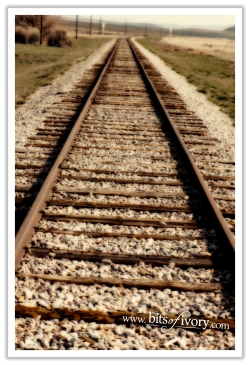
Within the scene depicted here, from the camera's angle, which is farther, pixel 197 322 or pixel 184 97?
pixel 184 97

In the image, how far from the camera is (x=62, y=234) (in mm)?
3586

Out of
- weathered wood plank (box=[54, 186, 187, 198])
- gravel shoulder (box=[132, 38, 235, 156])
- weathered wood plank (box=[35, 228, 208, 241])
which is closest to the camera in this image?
weathered wood plank (box=[35, 228, 208, 241])

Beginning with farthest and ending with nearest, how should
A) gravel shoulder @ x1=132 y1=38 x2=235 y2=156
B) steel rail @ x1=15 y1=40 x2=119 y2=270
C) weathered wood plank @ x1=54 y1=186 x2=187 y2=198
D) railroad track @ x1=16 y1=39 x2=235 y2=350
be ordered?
gravel shoulder @ x1=132 y1=38 x2=235 y2=156
weathered wood plank @ x1=54 y1=186 x2=187 y2=198
steel rail @ x1=15 y1=40 x2=119 y2=270
railroad track @ x1=16 y1=39 x2=235 y2=350

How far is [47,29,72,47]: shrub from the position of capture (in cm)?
3054

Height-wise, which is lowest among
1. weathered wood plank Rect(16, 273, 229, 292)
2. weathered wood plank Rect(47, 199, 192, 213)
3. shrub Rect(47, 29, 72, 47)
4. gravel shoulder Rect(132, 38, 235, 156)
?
weathered wood plank Rect(16, 273, 229, 292)

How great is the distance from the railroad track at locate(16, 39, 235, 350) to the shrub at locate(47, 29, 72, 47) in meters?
27.3

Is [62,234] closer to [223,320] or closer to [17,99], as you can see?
[223,320]

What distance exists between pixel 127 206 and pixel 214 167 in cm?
186

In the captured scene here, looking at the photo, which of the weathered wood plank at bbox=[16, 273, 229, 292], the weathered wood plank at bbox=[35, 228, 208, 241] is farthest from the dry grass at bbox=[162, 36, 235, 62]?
the weathered wood plank at bbox=[16, 273, 229, 292]

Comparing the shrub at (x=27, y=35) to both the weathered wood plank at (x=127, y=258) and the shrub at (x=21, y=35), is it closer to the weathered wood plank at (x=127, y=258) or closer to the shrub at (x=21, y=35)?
the shrub at (x=21, y=35)

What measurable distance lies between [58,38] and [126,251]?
30358 millimetres

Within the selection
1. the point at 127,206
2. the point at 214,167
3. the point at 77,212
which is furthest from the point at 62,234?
the point at 214,167

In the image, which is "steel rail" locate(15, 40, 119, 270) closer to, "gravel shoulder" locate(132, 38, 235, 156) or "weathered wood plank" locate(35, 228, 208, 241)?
"weathered wood plank" locate(35, 228, 208, 241)
